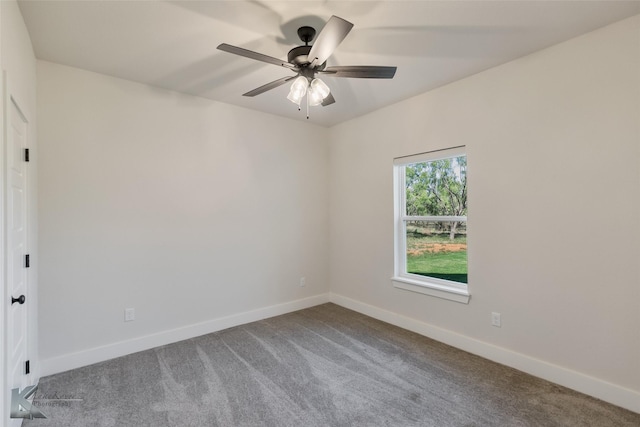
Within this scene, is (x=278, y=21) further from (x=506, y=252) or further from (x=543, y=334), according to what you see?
(x=543, y=334)

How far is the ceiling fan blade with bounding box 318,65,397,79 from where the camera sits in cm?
201

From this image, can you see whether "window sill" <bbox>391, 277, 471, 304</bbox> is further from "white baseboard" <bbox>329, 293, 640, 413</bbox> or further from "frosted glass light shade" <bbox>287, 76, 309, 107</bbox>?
"frosted glass light shade" <bbox>287, 76, 309, 107</bbox>

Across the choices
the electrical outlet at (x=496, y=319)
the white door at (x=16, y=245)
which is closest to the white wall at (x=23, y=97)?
the white door at (x=16, y=245)

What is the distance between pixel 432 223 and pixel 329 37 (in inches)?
94.6

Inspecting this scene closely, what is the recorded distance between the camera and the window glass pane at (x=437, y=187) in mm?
3172

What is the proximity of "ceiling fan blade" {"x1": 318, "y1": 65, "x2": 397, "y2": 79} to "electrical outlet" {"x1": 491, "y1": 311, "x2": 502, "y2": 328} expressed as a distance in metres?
2.26

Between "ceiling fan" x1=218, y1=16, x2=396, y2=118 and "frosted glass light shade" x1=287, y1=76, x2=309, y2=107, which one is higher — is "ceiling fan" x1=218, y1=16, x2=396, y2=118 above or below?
above

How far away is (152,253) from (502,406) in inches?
128

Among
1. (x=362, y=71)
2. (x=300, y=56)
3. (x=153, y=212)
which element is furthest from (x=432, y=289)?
(x=153, y=212)

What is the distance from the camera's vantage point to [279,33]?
7.20 feet

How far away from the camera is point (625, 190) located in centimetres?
208

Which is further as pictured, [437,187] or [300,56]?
[437,187]

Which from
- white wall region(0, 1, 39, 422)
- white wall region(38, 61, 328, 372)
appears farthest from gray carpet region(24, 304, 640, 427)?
white wall region(0, 1, 39, 422)

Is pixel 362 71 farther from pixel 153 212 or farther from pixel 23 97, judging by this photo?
pixel 153 212
